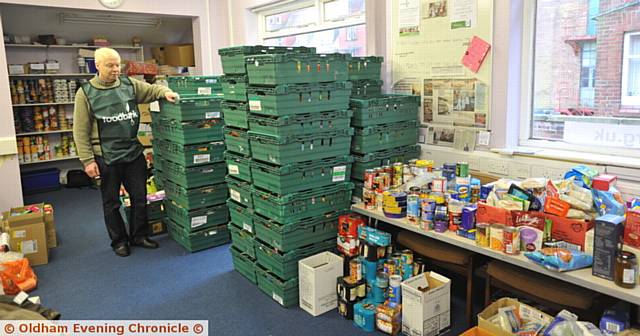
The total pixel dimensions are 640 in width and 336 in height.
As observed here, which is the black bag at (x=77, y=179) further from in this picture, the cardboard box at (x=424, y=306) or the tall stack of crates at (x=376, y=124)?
the cardboard box at (x=424, y=306)

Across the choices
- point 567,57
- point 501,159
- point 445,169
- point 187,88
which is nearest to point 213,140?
point 187,88

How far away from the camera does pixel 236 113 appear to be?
127 inches

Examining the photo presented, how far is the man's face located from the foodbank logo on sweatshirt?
0.25 meters

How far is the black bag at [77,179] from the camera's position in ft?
21.6

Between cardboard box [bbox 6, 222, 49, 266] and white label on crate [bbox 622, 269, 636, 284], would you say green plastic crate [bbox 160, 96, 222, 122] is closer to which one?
cardboard box [bbox 6, 222, 49, 266]

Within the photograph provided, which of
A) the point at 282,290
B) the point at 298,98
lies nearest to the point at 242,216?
the point at 282,290

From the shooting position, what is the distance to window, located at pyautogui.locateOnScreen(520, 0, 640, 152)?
2.67 metres

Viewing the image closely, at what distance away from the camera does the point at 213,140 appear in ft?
13.2

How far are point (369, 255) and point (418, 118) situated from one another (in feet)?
4.19

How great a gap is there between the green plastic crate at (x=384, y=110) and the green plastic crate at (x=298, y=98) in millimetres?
126

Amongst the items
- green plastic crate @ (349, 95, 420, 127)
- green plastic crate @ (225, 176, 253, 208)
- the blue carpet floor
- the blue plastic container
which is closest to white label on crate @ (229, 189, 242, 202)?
green plastic crate @ (225, 176, 253, 208)

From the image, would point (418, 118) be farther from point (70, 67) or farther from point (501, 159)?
point (70, 67)

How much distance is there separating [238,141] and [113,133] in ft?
3.80

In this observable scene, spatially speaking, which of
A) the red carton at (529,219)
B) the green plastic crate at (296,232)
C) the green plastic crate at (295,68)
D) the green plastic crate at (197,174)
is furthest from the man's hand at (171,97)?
the red carton at (529,219)
